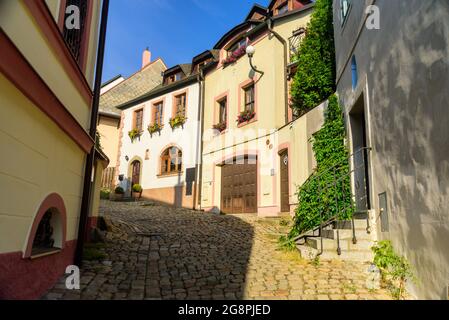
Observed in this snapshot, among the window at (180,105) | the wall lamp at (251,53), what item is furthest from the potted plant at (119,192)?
the wall lamp at (251,53)

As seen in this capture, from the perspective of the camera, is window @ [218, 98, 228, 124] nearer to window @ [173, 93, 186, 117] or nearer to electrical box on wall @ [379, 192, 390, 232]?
window @ [173, 93, 186, 117]

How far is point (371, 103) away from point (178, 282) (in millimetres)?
4069

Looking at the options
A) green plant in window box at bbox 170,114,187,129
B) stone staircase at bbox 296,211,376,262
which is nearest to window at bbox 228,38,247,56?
green plant in window box at bbox 170,114,187,129

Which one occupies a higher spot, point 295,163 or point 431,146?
point 295,163

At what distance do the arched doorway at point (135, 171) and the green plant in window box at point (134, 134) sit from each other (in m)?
1.37

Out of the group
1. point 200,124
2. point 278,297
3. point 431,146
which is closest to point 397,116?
point 431,146

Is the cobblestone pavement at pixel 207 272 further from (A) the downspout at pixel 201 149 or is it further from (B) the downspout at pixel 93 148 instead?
(A) the downspout at pixel 201 149

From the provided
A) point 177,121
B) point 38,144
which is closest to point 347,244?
point 38,144

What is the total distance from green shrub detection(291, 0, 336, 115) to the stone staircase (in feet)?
23.3

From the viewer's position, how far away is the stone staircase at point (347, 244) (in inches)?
219

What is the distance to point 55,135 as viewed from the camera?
4309 millimetres

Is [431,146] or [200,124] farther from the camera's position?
[200,124]

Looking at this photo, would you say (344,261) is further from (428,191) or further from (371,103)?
(371,103)

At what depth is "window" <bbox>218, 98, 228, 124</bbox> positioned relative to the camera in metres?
16.0
